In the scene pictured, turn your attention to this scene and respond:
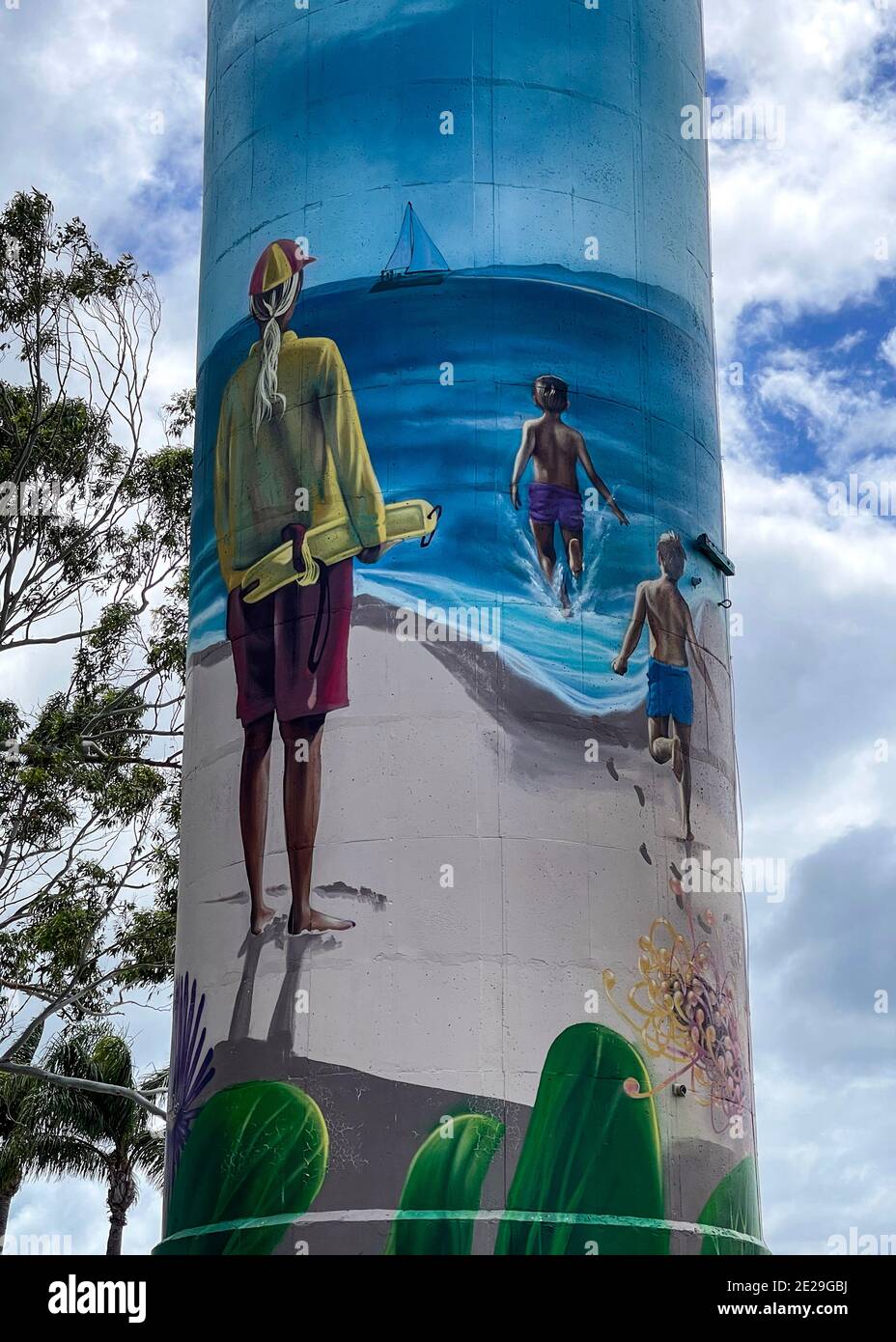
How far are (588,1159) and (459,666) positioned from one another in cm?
537

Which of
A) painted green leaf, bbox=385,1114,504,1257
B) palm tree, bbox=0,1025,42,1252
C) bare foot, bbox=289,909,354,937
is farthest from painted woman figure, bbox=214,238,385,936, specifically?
palm tree, bbox=0,1025,42,1252

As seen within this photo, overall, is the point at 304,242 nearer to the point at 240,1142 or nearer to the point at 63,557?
the point at 240,1142

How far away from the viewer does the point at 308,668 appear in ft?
69.5

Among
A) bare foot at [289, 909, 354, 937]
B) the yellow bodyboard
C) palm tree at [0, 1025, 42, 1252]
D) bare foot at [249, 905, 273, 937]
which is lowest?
bare foot at [289, 909, 354, 937]

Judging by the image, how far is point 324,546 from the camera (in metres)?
21.4

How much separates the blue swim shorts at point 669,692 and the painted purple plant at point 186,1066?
20.0 feet

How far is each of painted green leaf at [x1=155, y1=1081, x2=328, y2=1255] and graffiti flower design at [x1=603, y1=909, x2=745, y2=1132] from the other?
3442 millimetres

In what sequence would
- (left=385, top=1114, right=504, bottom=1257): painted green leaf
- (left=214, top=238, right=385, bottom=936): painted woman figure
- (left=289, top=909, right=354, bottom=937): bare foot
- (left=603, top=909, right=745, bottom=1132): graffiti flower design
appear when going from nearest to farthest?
(left=385, top=1114, right=504, bottom=1257): painted green leaf → (left=289, top=909, right=354, bottom=937): bare foot → (left=603, top=909, right=745, bottom=1132): graffiti flower design → (left=214, top=238, right=385, bottom=936): painted woman figure

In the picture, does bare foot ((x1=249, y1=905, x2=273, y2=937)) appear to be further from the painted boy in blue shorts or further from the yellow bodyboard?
the painted boy in blue shorts

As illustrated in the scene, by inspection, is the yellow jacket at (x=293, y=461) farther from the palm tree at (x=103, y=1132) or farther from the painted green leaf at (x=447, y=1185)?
the palm tree at (x=103, y=1132)

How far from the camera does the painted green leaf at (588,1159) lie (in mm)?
18875

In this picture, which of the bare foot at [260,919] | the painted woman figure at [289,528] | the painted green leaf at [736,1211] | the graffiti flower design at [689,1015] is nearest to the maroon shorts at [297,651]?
the painted woman figure at [289,528]

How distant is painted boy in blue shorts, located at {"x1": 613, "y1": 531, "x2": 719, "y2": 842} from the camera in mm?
21453
